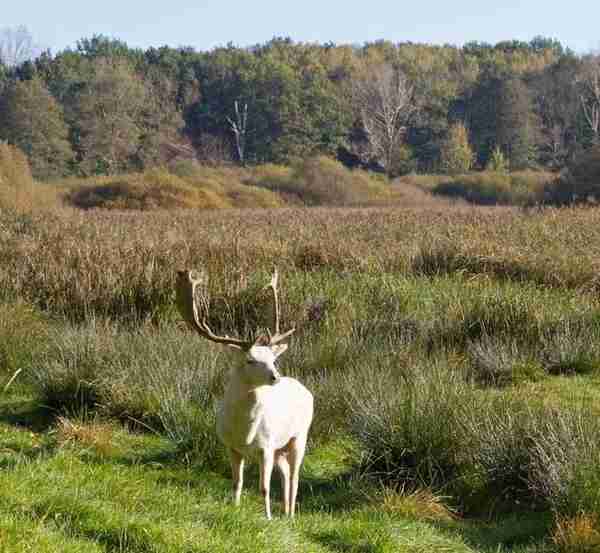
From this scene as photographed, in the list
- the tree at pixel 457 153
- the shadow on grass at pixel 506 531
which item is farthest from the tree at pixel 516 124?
the shadow on grass at pixel 506 531

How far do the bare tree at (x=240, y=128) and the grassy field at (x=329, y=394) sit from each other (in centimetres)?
5983

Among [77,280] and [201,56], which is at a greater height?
[201,56]

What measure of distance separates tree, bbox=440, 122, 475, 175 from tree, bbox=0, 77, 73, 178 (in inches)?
1083

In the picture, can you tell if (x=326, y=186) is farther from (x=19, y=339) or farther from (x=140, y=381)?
(x=140, y=381)

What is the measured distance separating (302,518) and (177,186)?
1474 inches

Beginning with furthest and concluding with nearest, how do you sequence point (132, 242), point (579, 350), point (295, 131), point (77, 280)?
1. point (295, 131)
2. point (132, 242)
3. point (77, 280)
4. point (579, 350)

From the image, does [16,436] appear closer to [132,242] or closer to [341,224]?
[132,242]

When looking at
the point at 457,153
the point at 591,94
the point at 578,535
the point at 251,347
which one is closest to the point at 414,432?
the point at 578,535

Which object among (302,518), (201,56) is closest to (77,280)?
(302,518)

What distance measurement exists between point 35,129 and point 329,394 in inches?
2023

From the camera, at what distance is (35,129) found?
57812 millimetres

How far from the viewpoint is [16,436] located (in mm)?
8758

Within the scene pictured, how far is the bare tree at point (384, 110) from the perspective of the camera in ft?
245

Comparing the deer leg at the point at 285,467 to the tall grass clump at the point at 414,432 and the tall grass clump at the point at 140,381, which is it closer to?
the tall grass clump at the point at 414,432
